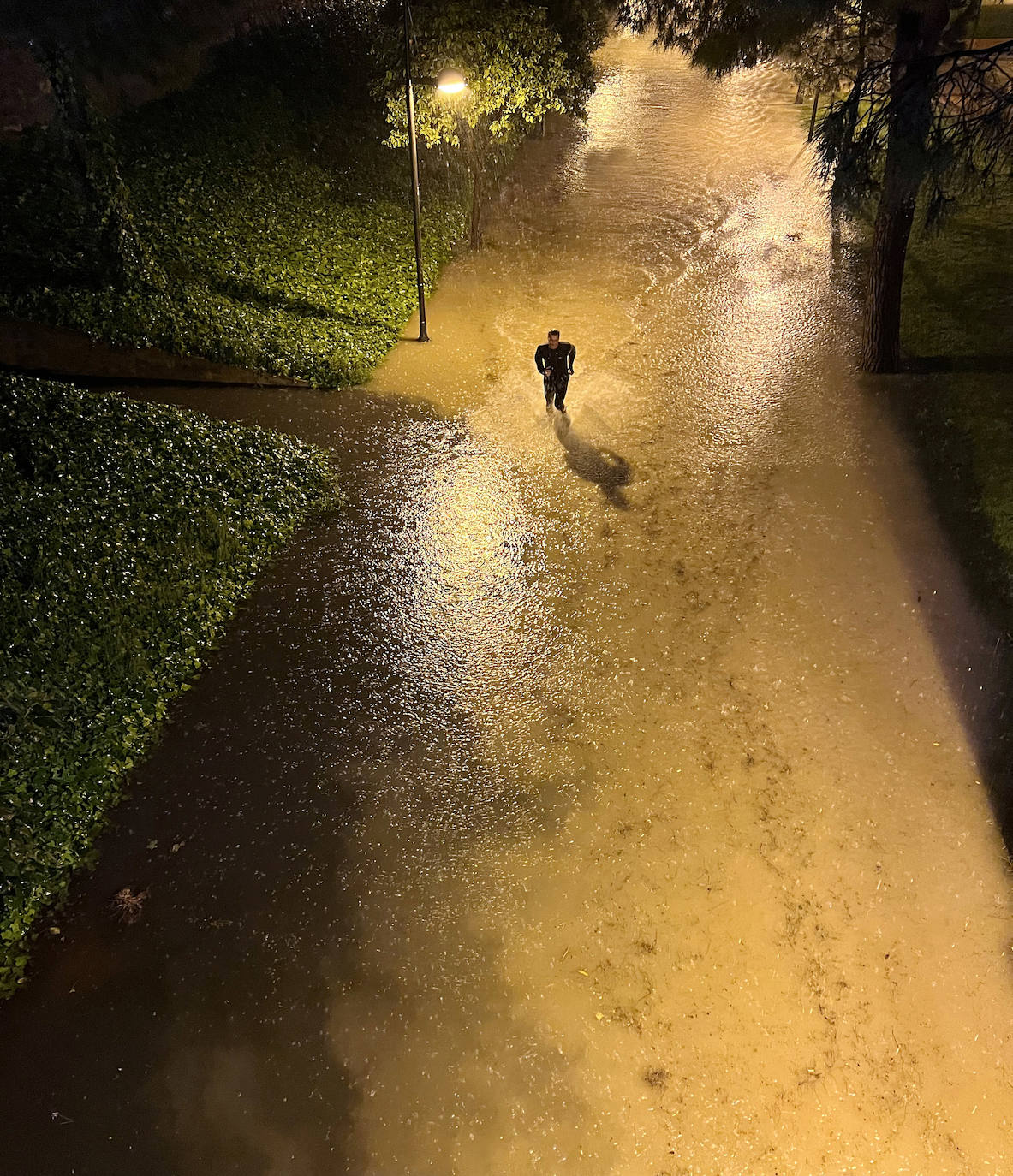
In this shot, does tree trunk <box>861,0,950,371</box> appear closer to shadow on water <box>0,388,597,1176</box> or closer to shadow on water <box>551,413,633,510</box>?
shadow on water <box>551,413,633,510</box>

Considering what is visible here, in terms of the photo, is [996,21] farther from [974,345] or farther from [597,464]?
[597,464]

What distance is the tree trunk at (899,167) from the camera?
27.4 feet

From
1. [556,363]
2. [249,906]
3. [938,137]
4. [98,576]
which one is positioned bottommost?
[249,906]

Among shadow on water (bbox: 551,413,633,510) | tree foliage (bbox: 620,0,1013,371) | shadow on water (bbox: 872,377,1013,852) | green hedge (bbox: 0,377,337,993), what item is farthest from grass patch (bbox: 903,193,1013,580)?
green hedge (bbox: 0,377,337,993)

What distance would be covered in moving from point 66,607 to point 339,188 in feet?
43.3

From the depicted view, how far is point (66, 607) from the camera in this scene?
7.98 meters

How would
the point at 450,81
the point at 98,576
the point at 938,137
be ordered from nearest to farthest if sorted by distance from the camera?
the point at 938,137 → the point at 98,576 → the point at 450,81

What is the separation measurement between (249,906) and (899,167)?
1002 centimetres

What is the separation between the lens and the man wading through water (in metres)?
11.2

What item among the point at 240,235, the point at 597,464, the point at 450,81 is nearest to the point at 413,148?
the point at 450,81

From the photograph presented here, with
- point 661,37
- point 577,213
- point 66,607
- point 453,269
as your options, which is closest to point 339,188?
point 453,269

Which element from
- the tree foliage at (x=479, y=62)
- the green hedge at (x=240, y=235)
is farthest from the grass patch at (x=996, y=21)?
the green hedge at (x=240, y=235)

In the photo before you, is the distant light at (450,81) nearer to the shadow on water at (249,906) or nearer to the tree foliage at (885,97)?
the tree foliage at (885,97)

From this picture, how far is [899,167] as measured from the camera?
338 inches
